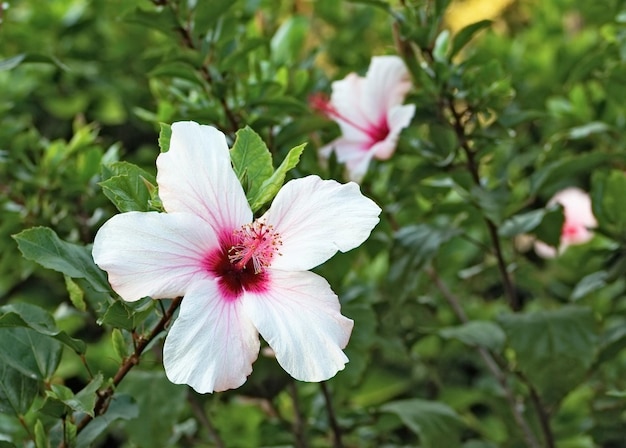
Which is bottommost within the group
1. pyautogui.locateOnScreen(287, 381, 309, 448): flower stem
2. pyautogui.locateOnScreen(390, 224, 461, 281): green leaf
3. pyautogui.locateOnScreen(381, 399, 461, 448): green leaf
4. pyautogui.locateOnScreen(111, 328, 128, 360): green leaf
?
pyautogui.locateOnScreen(287, 381, 309, 448): flower stem

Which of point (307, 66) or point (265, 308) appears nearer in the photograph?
point (265, 308)

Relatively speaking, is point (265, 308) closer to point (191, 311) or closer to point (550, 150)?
point (191, 311)

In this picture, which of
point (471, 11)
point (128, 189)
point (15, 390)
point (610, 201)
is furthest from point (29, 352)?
point (471, 11)

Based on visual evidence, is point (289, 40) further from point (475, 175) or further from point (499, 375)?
point (499, 375)

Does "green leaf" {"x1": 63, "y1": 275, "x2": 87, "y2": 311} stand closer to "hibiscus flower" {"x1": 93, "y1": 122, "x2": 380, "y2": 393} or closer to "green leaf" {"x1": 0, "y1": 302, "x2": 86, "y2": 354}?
"green leaf" {"x1": 0, "y1": 302, "x2": 86, "y2": 354}

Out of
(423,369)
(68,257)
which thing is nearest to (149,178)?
(68,257)

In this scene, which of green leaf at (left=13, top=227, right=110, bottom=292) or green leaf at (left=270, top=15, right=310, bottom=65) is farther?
green leaf at (left=270, top=15, right=310, bottom=65)

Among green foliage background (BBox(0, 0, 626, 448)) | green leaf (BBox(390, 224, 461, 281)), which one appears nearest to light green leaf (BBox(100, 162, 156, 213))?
green foliage background (BBox(0, 0, 626, 448))
